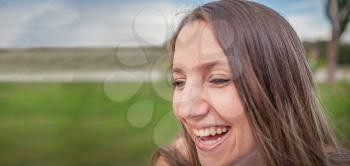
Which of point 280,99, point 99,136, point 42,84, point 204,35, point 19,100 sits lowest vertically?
point 99,136

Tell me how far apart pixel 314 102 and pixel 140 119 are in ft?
1.49

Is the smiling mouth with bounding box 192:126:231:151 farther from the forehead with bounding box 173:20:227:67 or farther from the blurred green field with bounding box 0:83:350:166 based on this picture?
the blurred green field with bounding box 0:83:350:166

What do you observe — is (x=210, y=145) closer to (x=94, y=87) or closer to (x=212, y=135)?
(x=212, y=135)

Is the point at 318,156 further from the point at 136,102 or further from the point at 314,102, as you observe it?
the point at 136,102

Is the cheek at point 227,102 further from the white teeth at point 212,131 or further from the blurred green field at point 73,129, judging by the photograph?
the blurred green field at point 73,129

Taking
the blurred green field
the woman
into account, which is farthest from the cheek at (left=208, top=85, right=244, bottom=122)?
the blurred green field

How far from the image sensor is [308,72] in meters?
0.90

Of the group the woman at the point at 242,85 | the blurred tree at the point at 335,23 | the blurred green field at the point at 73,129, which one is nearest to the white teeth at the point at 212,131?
the woman at the point at 242,85

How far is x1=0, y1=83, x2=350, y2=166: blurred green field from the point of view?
1474 mm

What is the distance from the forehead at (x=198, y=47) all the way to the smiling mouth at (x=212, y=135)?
0.12 metres

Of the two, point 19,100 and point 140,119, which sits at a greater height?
point 140,119

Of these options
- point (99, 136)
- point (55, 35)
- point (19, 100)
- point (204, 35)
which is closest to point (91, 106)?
point (99, 136)

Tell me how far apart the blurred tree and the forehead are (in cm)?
68

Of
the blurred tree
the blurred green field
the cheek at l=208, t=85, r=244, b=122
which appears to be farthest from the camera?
the blurred green field
